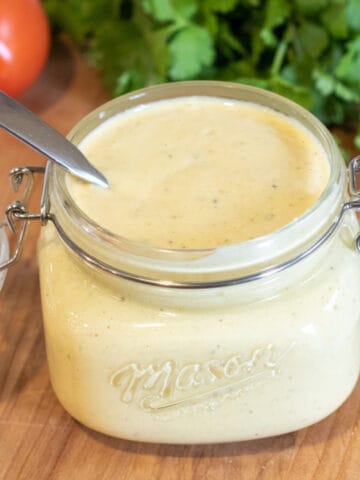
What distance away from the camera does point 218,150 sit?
86cm

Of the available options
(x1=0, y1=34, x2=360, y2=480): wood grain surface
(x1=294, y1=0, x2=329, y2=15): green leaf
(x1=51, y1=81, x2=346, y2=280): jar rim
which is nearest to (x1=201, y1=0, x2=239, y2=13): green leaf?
(x1=294, y1=0, x2=329, y2=15): green leaf

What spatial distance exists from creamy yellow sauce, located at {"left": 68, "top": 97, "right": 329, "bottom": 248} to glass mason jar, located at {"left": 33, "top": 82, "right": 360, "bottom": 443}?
3 cm

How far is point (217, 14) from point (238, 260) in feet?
2.57

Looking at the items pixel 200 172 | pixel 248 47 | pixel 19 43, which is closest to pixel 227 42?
pixel 248 47

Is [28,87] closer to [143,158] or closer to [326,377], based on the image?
[143,158]

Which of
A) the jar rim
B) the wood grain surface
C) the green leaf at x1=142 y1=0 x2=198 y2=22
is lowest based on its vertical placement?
the wood grain surface

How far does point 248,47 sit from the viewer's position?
1.41m

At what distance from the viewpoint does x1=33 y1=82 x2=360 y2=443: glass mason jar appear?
74 centimetres

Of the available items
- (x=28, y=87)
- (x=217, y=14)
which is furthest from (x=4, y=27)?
(x=217, y=14)

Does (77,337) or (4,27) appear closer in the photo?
(77,337)

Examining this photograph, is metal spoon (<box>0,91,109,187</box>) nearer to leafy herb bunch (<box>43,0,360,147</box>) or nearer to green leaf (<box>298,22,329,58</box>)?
leafy herb bunch (<box>43,0,360,147</box>)

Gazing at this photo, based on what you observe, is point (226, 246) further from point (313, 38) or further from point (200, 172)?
point (313, 38)

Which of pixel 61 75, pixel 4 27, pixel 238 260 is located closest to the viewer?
pixel 238 260

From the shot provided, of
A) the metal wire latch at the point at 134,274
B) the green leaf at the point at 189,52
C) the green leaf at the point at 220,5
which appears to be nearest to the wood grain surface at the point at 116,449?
the metal wire latch at the point at 134,274
